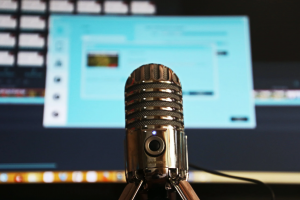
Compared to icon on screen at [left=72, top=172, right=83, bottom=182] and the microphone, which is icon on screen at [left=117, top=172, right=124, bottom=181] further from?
the microphone

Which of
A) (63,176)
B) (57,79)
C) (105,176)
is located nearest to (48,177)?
(63,176)

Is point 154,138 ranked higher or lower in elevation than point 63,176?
higher

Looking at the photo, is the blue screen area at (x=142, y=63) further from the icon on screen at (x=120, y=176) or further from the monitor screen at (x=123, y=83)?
the icon on screen at (x=120, y=176)

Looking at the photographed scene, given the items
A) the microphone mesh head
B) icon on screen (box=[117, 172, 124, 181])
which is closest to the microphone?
the microphone mesh head

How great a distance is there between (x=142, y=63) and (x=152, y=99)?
0.51 m

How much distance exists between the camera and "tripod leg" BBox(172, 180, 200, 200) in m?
0.38

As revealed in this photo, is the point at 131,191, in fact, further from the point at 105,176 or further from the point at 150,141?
the point at 105,176

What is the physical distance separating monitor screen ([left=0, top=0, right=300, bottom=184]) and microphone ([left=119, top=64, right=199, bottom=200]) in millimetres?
433

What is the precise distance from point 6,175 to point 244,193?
67 centimetres

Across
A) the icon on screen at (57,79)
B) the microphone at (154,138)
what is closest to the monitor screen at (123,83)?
the icon on screen at (57,79)

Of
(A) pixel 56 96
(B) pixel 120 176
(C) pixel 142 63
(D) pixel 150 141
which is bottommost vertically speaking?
(B) pixel 120 176

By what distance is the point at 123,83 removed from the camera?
2.92 ft

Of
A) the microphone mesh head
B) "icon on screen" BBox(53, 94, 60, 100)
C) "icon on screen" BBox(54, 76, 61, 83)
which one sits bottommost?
the microphone mesh head

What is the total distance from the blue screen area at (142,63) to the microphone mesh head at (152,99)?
437 mm
